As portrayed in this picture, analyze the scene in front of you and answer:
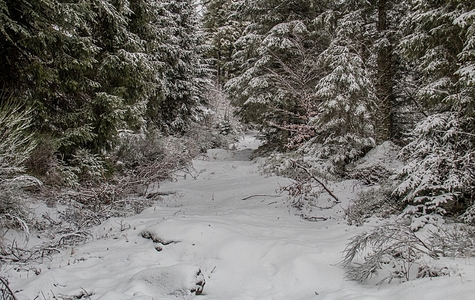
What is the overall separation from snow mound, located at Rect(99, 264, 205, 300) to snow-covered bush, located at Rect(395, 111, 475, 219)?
379 cm

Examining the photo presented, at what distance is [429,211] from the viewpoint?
534 cm

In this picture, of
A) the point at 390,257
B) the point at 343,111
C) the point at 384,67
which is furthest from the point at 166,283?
the point at 384,67

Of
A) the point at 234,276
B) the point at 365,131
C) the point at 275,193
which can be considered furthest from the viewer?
the point at 365,131

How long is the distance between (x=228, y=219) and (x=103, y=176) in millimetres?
3192

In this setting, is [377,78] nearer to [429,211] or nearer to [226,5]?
[429,211]

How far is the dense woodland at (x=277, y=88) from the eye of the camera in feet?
17.5

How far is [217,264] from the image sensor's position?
4.48 metres

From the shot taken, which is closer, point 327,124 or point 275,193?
point 275,193

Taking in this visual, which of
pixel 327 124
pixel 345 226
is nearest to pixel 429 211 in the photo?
pixel 345 226

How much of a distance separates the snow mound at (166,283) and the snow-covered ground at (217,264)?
0.01m

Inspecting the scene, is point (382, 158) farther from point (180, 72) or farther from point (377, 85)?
point (180, 72)

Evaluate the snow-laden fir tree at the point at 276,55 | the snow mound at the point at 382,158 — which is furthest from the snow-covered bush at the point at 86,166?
the snow-laden fir tree at the point at 276,55

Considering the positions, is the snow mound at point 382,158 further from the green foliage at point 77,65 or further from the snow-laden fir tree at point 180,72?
the snow-laden fir tree at point 180,72

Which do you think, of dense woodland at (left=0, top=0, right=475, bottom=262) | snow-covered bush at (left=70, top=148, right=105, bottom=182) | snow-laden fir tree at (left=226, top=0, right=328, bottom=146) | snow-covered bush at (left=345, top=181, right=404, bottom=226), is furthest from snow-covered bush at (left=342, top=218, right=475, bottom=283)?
snow-laden fir tree at (left=226, top=0, right=328, bottom=146)
